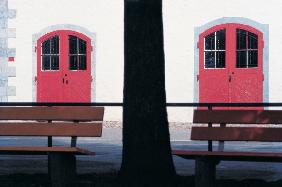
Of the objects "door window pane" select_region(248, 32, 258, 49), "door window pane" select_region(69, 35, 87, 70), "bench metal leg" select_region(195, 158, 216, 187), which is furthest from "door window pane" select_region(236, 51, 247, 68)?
"bench metal leg" select_region(195, 158, 216, 187)

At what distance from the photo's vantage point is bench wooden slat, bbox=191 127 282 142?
28.2 ft

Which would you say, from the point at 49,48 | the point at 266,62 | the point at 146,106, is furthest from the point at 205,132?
the point at 49,48

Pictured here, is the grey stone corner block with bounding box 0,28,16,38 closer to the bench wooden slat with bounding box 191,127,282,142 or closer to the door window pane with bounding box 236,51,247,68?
the door window pane with bounding box 236,51,247,68

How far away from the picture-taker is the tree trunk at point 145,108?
8281 millimetres

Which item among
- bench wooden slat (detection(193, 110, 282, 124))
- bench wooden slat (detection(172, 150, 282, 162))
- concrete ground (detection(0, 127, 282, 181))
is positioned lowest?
concrete ground (detection(0, 127, 282, 181))

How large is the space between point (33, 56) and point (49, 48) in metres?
0.49

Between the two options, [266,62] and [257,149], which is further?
[266,62]

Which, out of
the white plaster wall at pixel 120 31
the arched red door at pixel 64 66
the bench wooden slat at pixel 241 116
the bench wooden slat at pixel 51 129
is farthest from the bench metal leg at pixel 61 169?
the arched red door at pixel 64 66

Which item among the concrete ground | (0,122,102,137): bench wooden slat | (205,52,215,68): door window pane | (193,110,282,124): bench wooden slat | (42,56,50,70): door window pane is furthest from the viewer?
(42,56,50,70): door window pane

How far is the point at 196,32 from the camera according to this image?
2023 cm

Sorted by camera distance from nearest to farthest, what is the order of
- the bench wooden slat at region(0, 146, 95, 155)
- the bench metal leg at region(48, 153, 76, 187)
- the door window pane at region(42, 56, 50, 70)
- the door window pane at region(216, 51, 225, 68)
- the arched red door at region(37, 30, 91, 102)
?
the bench wooden slat at region(0, 146, 95, 155) → the bench metal leg at region(48, 153, 76, 187) → the door window pane at region(216, 51, 225, 68) → the arched red door at region(37, 30, 91, 102) → the door window pane at region(42, 56, 50, 70)

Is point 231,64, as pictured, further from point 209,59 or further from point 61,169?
point 61,169

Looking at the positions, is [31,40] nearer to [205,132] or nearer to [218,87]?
[218,87]

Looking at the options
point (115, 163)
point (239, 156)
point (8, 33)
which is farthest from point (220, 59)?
point (239, 156)
